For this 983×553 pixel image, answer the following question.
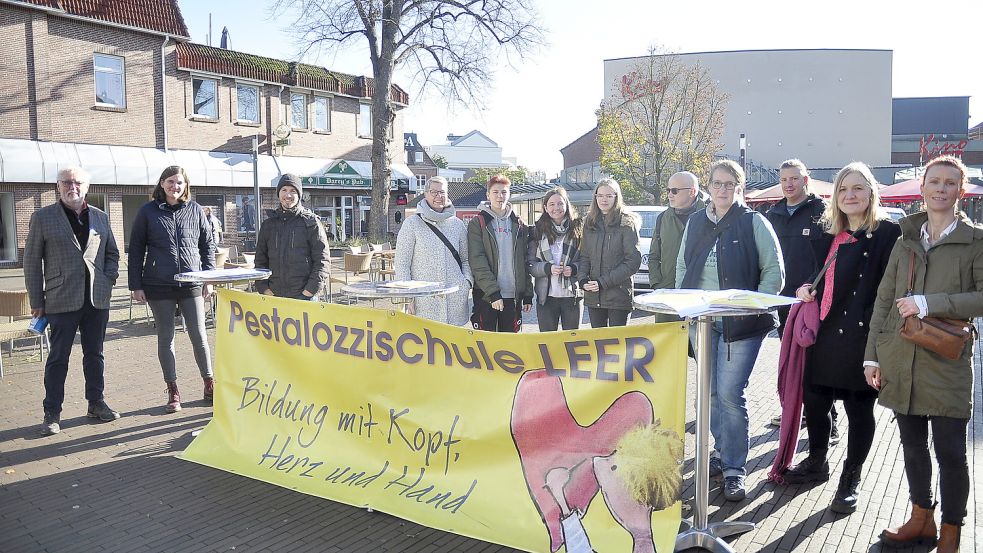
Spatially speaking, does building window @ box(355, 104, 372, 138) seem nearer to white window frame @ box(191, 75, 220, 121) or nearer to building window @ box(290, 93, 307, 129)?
building window @ box(290, 93, 307, 129)

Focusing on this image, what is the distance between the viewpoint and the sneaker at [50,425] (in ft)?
18.9

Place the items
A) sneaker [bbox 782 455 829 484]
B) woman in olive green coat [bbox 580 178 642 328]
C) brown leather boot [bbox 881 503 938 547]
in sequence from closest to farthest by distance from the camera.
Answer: brown leather boot [bbox 881 503 938 547]
sneaker [bbox 782 455 829 484]
woman in olive green coat [bbox 580 178 642 328]

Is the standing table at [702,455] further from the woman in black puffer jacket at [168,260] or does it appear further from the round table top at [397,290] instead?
the woman in black puffer jacket at [168,260]

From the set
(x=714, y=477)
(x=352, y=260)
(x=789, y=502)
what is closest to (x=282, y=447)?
(x=714, y=477)

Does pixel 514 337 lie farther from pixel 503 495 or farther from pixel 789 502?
pixel 789 502

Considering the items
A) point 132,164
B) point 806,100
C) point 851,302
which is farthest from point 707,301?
point 806,100

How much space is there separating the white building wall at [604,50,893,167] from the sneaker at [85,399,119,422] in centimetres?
4922

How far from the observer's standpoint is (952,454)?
3.58 metres

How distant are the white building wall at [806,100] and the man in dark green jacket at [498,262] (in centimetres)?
4801

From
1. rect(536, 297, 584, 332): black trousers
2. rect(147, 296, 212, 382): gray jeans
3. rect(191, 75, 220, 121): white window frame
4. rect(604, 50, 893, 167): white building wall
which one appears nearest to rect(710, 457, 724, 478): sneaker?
rect(536, 297, 584, 332): black trousers

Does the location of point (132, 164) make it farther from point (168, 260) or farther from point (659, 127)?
point (168, 260)

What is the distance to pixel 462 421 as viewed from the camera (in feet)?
13.2

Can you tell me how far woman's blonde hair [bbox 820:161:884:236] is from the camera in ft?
14.1

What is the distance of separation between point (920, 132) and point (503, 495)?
250ft
